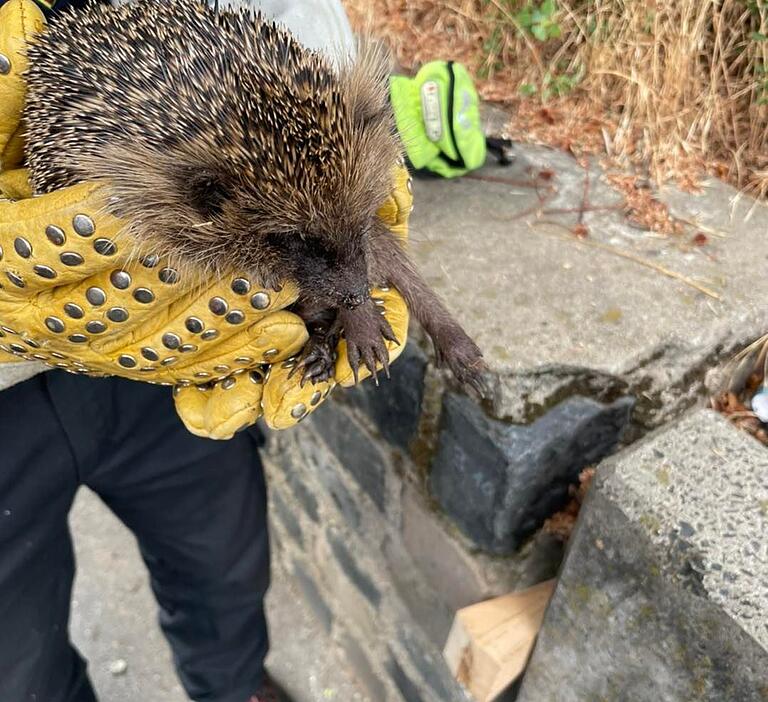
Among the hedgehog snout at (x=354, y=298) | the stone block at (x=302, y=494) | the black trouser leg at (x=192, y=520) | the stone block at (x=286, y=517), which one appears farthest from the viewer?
the stone block at (x=286, y=517)

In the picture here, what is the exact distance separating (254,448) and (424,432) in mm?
563

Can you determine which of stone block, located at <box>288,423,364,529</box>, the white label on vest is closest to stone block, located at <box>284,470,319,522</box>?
stone block, located at <box>288,423,364,529</box>

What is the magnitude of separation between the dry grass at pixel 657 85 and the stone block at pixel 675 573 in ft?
4.26

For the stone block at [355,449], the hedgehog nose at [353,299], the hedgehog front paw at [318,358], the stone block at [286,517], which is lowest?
the stone block at [286,517]

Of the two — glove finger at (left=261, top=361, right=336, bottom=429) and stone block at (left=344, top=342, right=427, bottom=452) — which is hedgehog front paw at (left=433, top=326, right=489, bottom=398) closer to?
stone block at (left=344, top=342, right=427, bottom=452)

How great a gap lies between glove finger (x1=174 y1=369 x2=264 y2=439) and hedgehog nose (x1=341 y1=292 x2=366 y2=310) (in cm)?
34

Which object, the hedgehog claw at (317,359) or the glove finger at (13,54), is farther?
the hedgehog claw at (317,359)

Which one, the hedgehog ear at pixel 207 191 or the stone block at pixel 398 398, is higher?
the hedgehog ear at pixel 207 191

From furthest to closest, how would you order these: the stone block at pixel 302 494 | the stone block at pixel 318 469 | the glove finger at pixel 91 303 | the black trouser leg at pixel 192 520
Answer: the stone block at pixel 302 494, the stone block at pixel 318 469, the black trouser leg at pixel 192 520, the glove finger at pixel 91 303

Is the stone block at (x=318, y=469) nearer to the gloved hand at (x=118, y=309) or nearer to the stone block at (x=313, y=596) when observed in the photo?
the stone block at (x=313, y=596)

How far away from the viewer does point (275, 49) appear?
1385 millimetres

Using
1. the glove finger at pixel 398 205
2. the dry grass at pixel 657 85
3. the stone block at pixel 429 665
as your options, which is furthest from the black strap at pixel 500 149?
the stone block at pixel 429 665

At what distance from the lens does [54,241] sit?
1.19 m

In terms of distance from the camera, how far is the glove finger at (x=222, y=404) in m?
1.53
